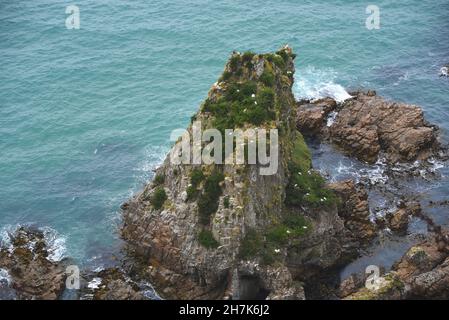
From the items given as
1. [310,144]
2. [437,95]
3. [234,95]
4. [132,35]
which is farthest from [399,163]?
[132,35]

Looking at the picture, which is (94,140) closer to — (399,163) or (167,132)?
(167,132)

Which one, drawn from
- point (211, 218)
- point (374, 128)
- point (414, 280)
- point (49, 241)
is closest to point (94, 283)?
point (49, 241)

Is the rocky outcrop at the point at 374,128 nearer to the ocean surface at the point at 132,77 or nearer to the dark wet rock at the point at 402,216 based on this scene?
the ocean surface at the point at 132,77

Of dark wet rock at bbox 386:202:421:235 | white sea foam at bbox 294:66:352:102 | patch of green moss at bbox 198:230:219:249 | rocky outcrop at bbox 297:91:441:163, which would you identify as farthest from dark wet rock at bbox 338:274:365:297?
white sea foam at bbox 294:66:352:102

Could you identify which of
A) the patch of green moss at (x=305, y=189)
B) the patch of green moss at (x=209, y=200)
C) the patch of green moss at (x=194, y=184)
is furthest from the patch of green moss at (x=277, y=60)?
the patch of green moss at (x=209, y=200)

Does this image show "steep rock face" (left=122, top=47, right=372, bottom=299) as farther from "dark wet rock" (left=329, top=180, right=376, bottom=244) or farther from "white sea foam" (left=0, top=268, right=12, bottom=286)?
"white sea foam" (left=0, top=268, right=12, bottom=286)

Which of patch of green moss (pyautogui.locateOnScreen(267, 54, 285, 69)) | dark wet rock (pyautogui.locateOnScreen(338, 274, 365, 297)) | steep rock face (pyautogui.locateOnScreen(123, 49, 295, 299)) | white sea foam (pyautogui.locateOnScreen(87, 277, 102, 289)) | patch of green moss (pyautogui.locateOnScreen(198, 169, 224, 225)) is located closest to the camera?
steep rock face (pyautogui.locateOnScreen(123, 49, 295, 299))

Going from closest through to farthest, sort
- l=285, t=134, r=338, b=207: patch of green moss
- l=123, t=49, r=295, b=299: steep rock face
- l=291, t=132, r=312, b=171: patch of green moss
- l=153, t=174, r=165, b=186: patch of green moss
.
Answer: l=123, t=49, r=295, b=299: steep rock face → l=285, t=134, r=338, b=207: patch of green moss → l=153, t=174, r=165, b=186: patch of green moss → l=291, t=132, r=312, b=171: patch of green moss
